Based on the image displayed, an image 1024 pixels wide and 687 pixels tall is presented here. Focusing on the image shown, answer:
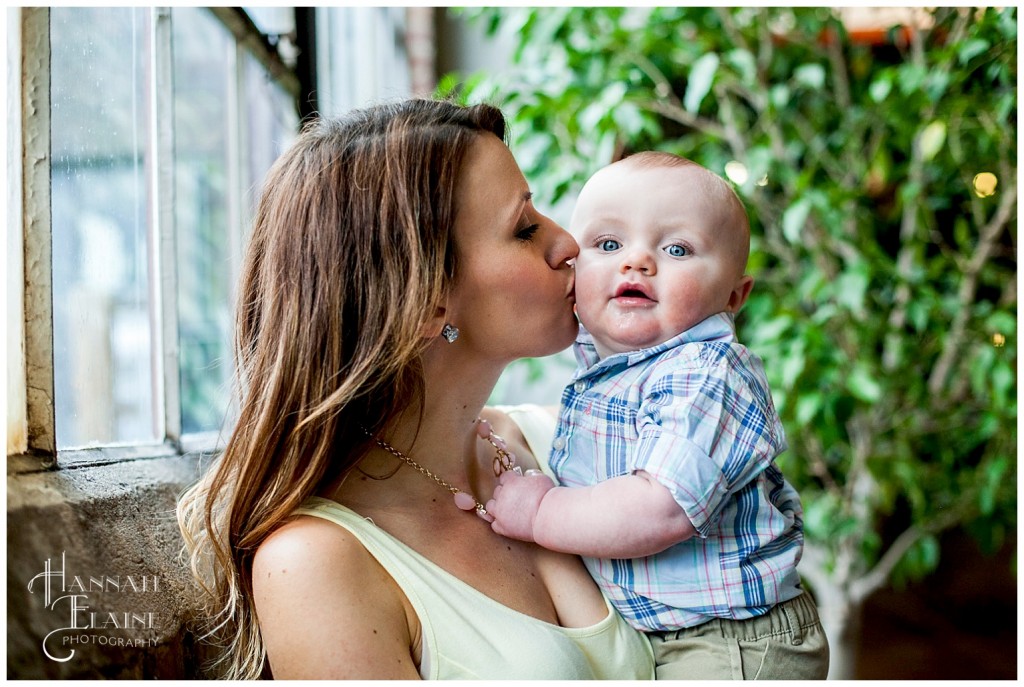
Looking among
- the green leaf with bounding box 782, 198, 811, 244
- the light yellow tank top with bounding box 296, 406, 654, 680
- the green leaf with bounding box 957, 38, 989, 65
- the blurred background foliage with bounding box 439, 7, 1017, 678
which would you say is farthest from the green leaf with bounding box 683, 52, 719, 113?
the light yellow tank top with bounding box 296, 406, 654, 680

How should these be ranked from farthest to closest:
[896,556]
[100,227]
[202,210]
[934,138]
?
[896,556] → [202,210] → [934,138] → [100,227]

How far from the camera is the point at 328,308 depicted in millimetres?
1014

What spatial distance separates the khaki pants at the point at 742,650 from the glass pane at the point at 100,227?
762 millimetres

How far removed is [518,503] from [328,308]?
0.32 m

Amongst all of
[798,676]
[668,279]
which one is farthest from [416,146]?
[798,676]

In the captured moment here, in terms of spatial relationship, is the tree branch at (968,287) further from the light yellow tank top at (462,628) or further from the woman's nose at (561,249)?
the light yellow tank top at (462,628)

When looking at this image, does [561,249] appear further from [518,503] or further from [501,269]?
[518,503]

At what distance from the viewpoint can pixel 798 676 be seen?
114 centimetres

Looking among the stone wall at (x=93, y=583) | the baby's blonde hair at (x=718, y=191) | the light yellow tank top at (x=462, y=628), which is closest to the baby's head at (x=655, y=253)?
the baby's blonde hair at (x=718, y=191)

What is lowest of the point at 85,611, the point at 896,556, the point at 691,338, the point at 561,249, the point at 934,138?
the point at 896,556

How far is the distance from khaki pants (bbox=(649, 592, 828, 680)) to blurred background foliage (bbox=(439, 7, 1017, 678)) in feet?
3.43

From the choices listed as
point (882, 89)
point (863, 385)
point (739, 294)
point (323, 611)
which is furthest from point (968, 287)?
point (323, 611)

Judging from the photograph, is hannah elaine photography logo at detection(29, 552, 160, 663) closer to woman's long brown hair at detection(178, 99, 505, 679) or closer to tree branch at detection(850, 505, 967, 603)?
woman's long brown hair at detection(178, 99, 505, 679)

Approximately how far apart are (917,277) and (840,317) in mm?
242
